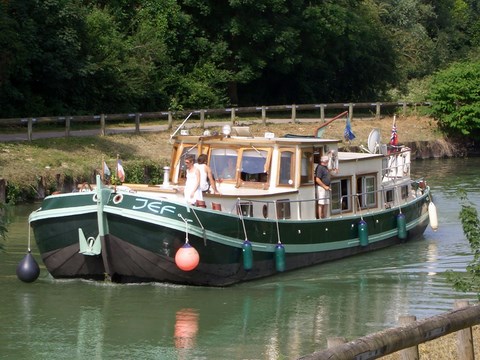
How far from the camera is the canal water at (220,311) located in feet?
54.7

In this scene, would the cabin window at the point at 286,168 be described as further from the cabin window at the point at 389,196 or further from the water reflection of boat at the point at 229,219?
the cabin window at the point at 389,196

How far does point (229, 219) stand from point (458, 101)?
3457 cm

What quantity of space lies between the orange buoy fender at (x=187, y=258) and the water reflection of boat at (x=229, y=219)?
16.3 inches

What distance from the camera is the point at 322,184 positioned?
76.8 feet

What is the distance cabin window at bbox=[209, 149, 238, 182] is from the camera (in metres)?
23.0

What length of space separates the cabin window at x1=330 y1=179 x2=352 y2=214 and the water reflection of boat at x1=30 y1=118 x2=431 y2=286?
2 cm

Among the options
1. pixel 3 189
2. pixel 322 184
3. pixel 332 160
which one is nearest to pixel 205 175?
pixel 322 184

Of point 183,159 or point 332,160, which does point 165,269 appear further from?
point 332,160

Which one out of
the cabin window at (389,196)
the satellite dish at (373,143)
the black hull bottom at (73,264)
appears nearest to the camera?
the black hull bottom at (73,264)

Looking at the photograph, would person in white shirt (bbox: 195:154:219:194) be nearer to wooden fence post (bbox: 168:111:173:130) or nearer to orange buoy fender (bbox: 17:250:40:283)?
orange buoy fender (bbox: 17:250:40:283)

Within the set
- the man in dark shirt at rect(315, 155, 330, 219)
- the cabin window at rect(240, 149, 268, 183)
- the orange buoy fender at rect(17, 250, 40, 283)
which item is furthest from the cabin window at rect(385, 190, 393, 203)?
the orange buoy fender at rect(17, 250, 40, 283)

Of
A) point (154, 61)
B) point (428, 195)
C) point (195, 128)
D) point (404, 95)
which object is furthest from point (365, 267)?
point (404, 95)

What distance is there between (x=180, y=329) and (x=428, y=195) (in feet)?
43.3


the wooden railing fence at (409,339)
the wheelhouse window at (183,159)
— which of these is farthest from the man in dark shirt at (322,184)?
the wooden railing fence at (409,339)
